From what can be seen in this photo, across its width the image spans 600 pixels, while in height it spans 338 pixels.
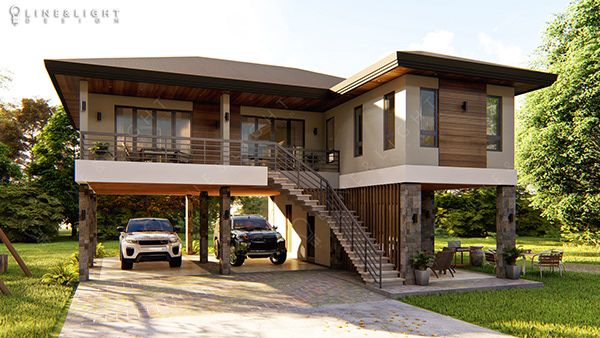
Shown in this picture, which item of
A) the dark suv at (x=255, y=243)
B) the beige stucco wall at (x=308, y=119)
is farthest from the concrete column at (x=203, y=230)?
the beige stucco wall at (x=308, y=119)

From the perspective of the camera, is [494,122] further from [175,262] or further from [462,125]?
[175,262]

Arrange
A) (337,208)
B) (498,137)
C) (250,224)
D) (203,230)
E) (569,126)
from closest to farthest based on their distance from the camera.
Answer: (498,137) → (337,208) → (250,224) → (203,230) → (569,126)

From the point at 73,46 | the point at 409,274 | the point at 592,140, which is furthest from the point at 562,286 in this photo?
the point at 73,46

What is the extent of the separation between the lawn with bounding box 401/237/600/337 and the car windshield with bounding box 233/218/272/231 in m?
7.65

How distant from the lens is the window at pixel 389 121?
13.6m

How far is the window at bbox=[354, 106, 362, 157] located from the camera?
51.3ft

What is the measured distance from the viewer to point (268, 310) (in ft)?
31.6

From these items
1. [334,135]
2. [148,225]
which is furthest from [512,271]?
[148,225]

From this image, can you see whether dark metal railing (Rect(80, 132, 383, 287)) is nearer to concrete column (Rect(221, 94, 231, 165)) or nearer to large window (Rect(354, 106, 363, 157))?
concrete column (Rect(221, 94, 231, 165))

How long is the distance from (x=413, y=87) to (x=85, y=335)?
10067 mm

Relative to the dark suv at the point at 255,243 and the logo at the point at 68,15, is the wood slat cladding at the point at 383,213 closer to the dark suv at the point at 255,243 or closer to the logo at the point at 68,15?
the dark suv at the point at 255,243

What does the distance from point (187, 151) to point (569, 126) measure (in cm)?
1828

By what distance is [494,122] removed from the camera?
14.3m

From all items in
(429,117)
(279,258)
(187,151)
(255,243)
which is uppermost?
(429,117)
